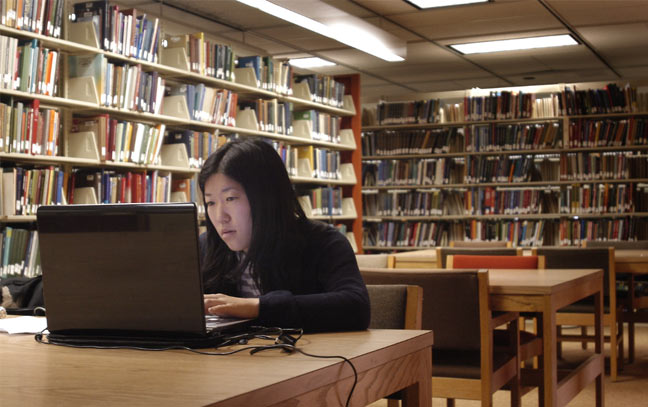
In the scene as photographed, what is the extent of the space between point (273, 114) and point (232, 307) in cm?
489

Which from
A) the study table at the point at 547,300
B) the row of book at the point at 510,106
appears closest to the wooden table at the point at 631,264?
the study table at the point at 547,300

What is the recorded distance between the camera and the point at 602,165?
7801 millimetres

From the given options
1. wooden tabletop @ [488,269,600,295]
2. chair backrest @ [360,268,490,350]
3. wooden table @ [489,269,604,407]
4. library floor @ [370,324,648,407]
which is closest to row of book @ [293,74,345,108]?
library floor @ [370,324,648,407]

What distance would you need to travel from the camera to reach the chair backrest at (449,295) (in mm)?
2643

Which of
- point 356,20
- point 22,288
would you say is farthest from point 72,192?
point 356,20

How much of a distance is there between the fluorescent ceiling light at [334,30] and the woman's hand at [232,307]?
3.39 m

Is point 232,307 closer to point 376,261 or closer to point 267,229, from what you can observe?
point 267,229

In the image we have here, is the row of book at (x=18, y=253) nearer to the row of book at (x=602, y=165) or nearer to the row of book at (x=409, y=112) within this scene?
the row of book at (x=409, y=112)

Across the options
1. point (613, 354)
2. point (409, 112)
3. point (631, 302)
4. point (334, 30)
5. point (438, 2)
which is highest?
point (438, 2)

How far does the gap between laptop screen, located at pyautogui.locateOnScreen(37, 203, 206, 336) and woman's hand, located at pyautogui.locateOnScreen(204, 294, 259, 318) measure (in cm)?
16

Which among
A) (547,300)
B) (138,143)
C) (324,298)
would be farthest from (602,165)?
(324,298)

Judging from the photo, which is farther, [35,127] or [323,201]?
[323,201]

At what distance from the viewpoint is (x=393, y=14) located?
284 inches

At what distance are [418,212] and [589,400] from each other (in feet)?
14.7
